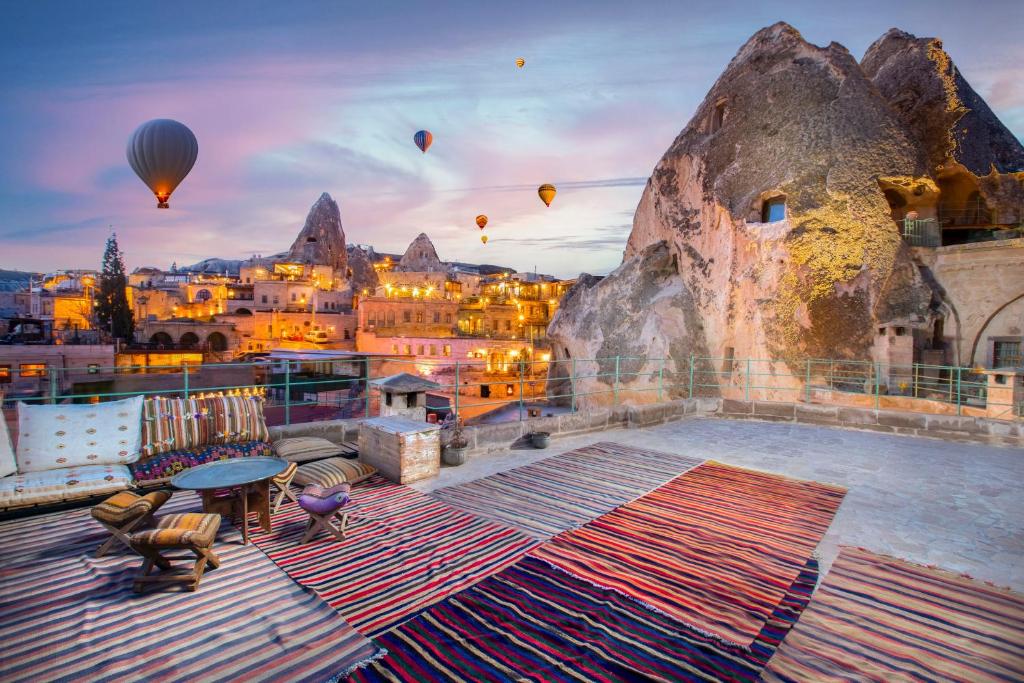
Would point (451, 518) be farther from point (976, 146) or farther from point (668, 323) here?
point (976, 146)

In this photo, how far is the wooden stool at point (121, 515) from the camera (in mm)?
4164

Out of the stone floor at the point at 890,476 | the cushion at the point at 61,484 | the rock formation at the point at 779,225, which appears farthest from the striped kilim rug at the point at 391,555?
the rock formation at the point at 779,225

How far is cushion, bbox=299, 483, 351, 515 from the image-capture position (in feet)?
14.9

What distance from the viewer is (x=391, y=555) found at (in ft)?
14.2

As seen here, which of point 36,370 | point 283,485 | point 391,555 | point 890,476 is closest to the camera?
point 391,555

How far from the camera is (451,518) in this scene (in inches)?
203

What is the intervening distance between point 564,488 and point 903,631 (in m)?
3.51

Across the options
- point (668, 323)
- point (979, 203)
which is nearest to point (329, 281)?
point (668, 323)

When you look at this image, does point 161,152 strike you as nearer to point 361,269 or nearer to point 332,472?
point 332,472

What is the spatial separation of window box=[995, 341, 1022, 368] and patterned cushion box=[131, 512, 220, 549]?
92.9 feet

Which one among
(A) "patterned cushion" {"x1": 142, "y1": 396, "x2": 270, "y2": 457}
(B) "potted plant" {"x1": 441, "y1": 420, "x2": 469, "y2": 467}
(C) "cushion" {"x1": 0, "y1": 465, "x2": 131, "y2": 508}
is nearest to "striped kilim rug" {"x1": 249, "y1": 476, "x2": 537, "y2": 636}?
(B) "potted plant" {"x1": 441, "y1": 420, "x2": 469, "y2": 467}

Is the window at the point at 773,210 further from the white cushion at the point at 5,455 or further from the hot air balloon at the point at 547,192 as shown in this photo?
the white cushion at the point at 5,455

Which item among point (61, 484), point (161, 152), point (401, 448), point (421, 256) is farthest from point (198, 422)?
point (421, 256)

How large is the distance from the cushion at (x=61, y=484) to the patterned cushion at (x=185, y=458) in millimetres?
164
